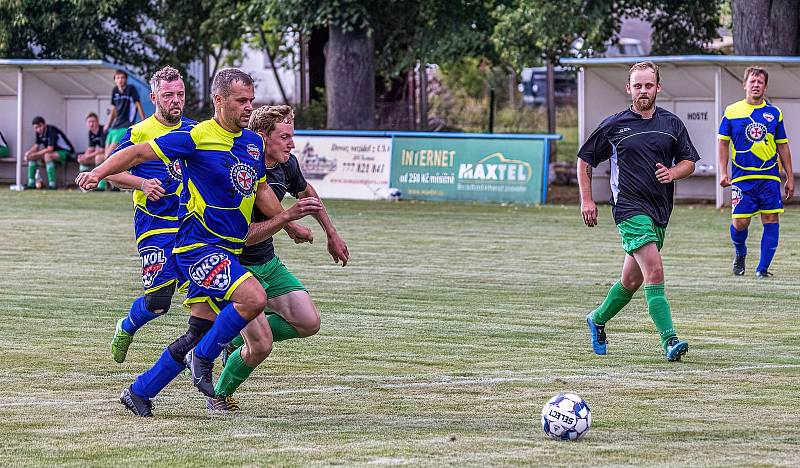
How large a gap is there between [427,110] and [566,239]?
16.4 metres

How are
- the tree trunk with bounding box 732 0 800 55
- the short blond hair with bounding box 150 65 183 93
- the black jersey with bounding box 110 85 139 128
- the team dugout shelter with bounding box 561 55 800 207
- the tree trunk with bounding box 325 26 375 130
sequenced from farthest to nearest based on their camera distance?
1. the tree trunk with bounding box 325 26 375 130
2. the black jersey with bounding box 110 85 139 128
3. the tree trunk with bounding box 732 0 800 55
4. the team dugout shelter with bounding box 561 55 800 207
5. the short blond hair with bounding box 150 65 183 93

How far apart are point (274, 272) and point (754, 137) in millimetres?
7986

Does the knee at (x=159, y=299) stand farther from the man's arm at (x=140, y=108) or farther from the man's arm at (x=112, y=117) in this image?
the man's arm at (x=112, y=117)

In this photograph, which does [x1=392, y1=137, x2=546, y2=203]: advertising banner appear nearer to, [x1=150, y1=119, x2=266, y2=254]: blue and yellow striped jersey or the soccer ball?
[x1=150, y1=119, x2=266, y2=254]: blue and yellow striped jersey

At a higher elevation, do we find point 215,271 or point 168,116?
point 168,116

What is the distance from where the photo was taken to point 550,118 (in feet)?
100

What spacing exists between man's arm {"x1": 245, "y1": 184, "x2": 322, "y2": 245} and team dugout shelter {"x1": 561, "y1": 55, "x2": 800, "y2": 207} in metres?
16.4

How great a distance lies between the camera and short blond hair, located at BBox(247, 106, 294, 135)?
737 cm

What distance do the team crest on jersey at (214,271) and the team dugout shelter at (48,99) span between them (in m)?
21.6

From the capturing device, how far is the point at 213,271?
22.5ft

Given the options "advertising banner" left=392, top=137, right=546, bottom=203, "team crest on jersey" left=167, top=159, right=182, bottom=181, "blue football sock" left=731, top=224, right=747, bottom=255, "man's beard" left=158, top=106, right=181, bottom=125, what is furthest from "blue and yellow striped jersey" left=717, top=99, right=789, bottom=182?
"advertising banner" left=392, top=137, right=546, bottom=203

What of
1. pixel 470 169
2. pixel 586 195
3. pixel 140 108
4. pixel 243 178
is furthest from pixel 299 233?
pixel 140 108

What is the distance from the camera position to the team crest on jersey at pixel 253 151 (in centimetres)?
697

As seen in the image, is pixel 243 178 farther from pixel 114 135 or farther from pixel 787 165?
pixel 114 135
